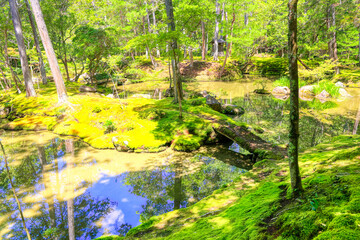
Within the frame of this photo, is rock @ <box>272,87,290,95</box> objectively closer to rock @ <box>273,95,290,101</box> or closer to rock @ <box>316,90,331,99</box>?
rock @ <box>273,95,290,101</box>

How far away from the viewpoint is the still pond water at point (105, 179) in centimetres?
498

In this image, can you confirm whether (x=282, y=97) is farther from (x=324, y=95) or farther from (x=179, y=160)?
(x=179, y=160)

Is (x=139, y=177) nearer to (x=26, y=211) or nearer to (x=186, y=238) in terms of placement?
(x=26, y=211)

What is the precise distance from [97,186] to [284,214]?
5701mm

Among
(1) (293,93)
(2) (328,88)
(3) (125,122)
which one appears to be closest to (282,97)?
(2) (328,88)

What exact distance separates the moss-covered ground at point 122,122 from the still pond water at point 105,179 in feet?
1.68

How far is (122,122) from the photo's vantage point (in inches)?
406

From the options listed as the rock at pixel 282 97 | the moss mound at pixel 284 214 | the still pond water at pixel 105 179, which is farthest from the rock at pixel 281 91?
the moss mound at pixel 284 214

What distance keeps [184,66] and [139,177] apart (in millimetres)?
26251

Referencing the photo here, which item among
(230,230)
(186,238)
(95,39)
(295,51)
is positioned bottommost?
(186,238)

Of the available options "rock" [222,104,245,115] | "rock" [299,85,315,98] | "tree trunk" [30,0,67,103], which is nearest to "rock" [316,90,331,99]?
"rock" [299,85,315,98]

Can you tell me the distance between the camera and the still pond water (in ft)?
16.4

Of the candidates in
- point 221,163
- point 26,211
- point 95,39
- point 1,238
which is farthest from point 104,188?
point 95,39

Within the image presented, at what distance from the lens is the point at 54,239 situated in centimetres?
441
